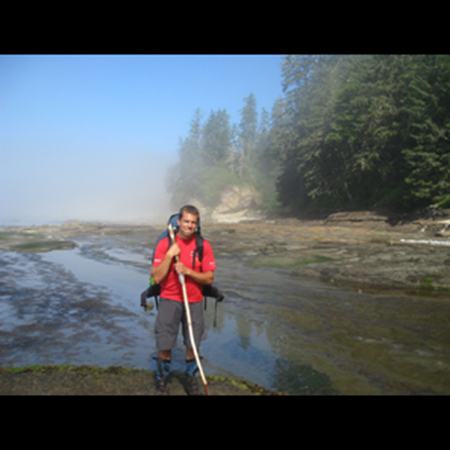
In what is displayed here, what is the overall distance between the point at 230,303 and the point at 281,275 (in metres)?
3.44

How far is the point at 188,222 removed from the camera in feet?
14.4

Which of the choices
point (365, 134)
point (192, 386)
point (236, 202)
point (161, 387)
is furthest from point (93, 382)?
point (236, 202)

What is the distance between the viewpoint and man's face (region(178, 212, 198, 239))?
4398mm

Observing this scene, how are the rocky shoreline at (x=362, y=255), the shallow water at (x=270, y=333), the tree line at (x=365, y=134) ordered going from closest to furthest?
the shallow water at (x=270, y=333) < the rocky shoreline at (x=362, y=255) < the tree line at (x=365, y=134)

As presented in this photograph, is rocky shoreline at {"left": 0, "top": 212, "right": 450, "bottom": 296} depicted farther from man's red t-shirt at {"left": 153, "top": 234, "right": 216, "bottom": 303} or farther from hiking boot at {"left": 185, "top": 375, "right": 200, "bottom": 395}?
man's red t-shirt at {"left": 153, "top": 234, "right": 216, "bottom": 303}

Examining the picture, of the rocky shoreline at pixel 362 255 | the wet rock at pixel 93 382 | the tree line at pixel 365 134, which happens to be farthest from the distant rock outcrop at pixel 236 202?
the wet rock at pixel 93 382

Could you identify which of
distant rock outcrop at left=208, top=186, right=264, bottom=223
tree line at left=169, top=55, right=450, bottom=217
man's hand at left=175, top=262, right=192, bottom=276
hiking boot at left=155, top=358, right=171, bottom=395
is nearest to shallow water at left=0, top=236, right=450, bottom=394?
hiking boot at left=155, top=358, right=171, bottom=395

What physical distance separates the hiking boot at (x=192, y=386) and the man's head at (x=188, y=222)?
169 cm

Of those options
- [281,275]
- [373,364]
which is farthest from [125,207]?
[373,364]

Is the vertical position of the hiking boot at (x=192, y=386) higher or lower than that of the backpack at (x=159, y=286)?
lower

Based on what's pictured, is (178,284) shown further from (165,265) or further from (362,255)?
(362,255)

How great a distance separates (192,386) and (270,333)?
272 centimetres

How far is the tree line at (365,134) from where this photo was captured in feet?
85.8

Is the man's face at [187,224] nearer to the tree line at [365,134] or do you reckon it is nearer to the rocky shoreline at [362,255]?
the rocky shoreline at [362,255]
